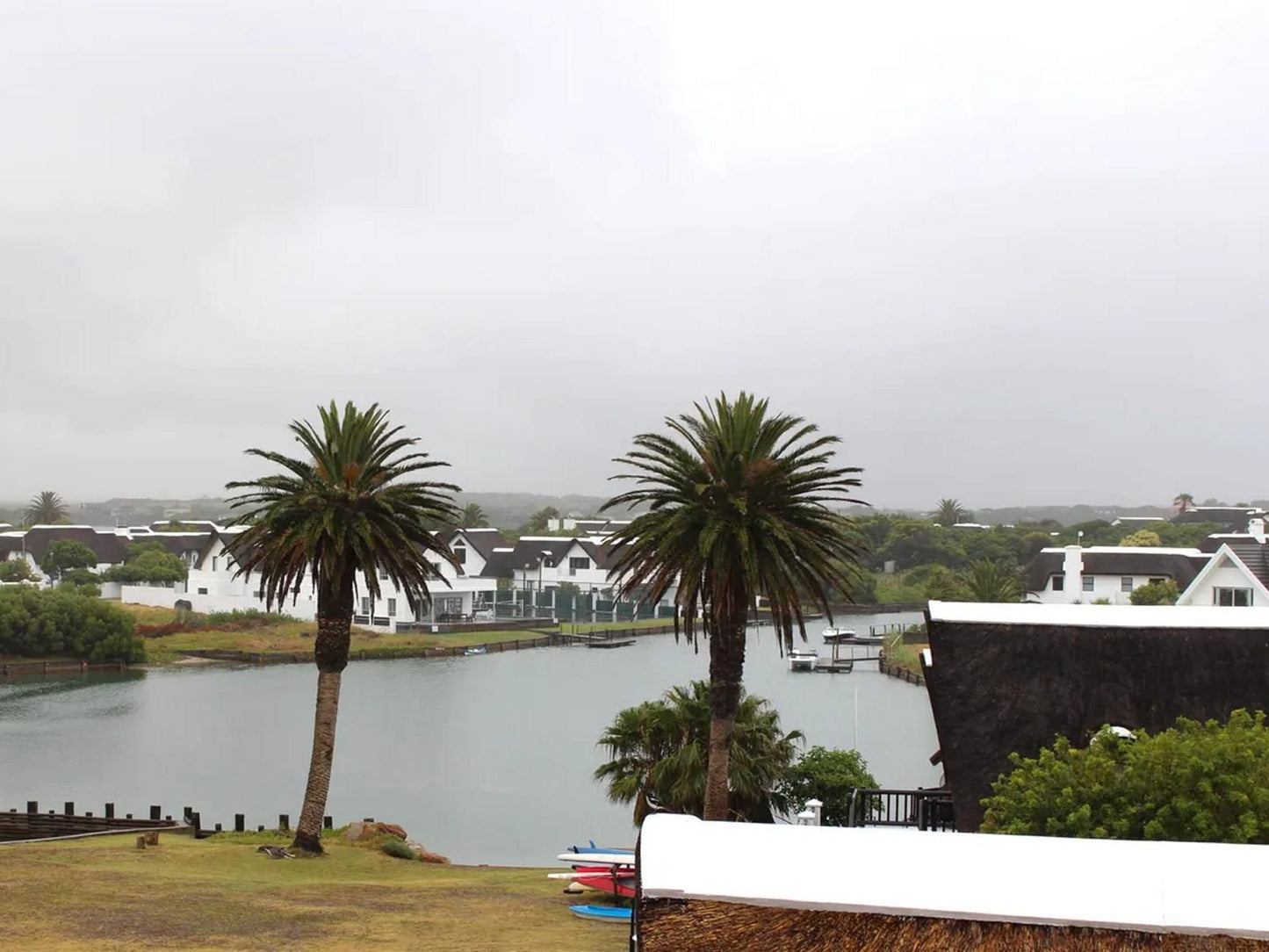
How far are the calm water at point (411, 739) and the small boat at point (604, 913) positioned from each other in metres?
20.1

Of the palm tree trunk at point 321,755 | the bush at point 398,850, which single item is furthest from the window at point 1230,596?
the palm tree trunk at point 321,755

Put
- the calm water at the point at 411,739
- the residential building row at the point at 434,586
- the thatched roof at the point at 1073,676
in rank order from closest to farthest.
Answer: the thatched roof at the point at 1073,676, the calm water at the point at 411,739, the residential building row at the point at 434,586

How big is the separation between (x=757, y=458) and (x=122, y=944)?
591 inches

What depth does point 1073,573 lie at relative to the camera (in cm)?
9075

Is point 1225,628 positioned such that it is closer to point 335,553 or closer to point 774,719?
point 774,719

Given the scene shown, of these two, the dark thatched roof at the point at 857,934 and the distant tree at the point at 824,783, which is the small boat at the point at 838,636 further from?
the dark thatched roof at the point at 857,934

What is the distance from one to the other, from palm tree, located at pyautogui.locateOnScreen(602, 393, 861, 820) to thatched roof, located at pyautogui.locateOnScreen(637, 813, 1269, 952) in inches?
604

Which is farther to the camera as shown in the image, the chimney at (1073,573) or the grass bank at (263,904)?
the chimney at (1073,573)

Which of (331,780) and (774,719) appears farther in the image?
(331,780)

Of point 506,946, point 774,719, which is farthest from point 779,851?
point 774,719

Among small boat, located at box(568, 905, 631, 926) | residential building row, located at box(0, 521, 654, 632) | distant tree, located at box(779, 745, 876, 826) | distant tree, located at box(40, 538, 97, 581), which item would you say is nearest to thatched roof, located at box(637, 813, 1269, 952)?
small boat, located at box(568, 905, 631, 926)

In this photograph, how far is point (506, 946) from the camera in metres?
17.6

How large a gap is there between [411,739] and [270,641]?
38439mm

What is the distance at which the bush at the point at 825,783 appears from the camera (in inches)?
1134
